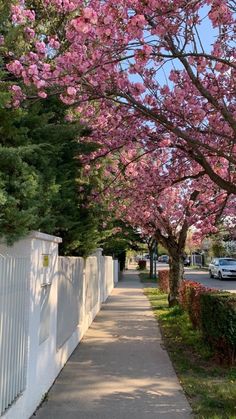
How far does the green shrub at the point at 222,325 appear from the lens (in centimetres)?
815

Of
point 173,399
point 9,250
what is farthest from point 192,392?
point 9,250

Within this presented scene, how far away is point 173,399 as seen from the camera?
21.7ft

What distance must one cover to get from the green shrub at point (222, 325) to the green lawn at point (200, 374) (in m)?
0.23

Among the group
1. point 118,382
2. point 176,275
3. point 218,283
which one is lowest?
point 118,382

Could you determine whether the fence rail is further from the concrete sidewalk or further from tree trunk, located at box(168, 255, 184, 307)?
tree trunk, located at box(168, 255, 184, 307)

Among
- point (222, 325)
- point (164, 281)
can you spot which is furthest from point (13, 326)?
point (164, 281)

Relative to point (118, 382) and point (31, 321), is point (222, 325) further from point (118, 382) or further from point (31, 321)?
point (31, 321)

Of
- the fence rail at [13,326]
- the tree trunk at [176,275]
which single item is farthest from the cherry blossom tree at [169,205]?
the fence rail at [13,326]

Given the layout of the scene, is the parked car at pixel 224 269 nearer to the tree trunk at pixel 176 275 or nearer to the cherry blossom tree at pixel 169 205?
the cherry blossom tree at pixel 169 205

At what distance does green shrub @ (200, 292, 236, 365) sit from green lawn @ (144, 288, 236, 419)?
0.23m

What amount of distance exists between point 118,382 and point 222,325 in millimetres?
1879

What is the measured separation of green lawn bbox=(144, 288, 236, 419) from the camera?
620 cm

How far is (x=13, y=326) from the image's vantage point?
5082mm

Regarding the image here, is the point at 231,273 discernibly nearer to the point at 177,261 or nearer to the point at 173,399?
the point at 177,261
